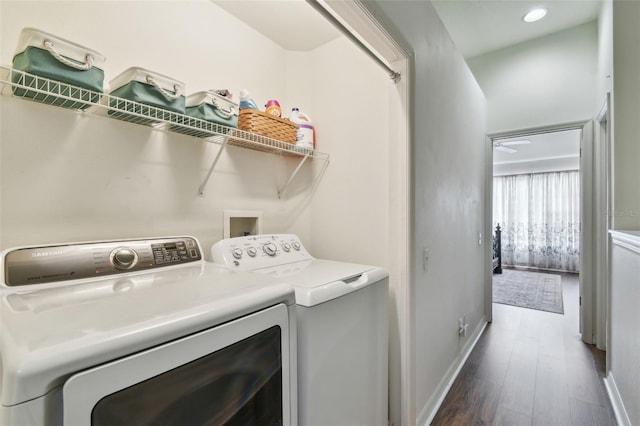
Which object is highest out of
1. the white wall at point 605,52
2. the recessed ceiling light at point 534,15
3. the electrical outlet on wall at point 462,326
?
the recessed ceiling light at point 534,15

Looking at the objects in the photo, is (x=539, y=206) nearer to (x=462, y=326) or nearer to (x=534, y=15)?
(x=534, y=15)

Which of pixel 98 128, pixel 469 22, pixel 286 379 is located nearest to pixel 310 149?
pixel 98 128

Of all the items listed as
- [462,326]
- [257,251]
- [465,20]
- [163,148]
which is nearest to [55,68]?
[163,148]

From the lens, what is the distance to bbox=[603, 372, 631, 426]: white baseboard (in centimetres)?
159

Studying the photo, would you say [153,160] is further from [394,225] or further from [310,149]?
[394,225]

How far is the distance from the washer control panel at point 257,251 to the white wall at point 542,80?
2.78 m

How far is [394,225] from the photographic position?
146cm

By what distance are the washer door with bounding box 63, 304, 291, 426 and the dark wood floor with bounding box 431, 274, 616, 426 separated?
1423 millimetres

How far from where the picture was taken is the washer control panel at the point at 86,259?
0.82 metres

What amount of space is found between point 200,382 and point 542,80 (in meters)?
3.76

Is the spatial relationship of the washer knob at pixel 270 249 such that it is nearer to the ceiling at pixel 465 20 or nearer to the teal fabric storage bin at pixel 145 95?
the teal fabric storage bin at pixel 145 95

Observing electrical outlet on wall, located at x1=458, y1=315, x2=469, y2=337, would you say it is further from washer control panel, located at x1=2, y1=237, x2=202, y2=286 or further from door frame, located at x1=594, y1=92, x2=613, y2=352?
washer control panel, located at x1=2, y1=237, x2=202, y2=286

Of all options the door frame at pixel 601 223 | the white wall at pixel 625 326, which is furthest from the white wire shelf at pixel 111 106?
the door frame at pixel 601 223

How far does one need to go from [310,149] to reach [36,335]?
4.67 ft
